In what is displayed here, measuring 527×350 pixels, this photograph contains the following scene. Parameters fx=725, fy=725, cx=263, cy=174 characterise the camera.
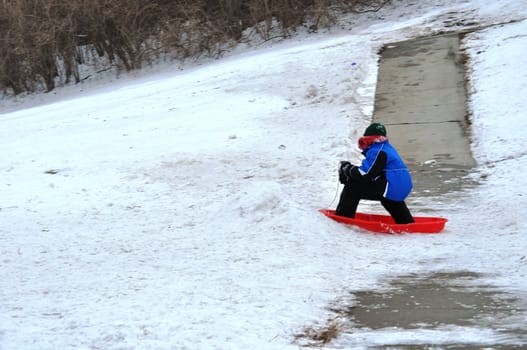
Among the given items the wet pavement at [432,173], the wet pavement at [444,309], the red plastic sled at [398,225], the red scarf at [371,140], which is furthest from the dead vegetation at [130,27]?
the wet pavement at [444,309]

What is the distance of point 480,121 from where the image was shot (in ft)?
35.2

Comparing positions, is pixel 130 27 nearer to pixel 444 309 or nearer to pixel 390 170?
pixel 390 170

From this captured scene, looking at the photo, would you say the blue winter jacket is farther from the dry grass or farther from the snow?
the dry grass

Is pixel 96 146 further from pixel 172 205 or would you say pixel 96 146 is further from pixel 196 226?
pixel 196 226

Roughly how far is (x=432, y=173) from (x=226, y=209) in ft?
10.2

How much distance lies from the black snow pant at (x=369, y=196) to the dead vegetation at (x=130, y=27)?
497 inches

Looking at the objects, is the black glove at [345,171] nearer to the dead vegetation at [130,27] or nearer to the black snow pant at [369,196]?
the black snow pant at [369,196]

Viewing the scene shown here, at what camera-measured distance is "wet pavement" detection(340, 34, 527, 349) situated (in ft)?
14.4

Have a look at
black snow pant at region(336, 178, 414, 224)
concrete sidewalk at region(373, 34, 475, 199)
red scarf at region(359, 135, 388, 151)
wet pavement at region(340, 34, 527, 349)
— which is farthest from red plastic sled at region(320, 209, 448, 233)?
concrete sidewalk at region(373, 34, 475, 199)

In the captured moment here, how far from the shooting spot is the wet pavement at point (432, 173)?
173 inches

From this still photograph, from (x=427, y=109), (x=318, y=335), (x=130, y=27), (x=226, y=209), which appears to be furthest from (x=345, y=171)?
(x=130, y=27)

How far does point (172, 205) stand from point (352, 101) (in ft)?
17.0

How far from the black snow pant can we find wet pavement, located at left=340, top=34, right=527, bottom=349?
1.23 metres

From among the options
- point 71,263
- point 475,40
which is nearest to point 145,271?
point 71,263
